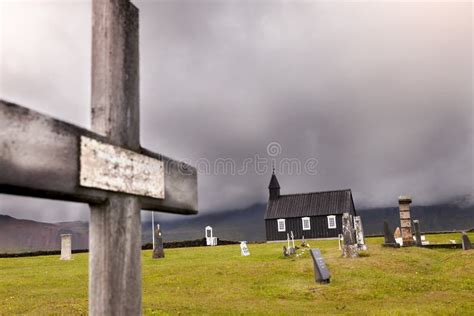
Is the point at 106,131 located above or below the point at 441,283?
above

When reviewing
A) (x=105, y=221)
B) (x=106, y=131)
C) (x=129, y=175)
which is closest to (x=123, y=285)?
(x=105, y=221)

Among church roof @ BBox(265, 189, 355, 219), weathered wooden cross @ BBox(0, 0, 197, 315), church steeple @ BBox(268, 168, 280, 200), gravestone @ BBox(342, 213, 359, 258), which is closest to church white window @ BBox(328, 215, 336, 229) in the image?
church roof @ BBox(265, 189, 355, 219)

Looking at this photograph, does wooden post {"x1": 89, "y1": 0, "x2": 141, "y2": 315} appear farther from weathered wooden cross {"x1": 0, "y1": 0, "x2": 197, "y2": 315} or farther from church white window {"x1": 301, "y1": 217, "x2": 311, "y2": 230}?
church white window {"x1": 301, "y1": 217, "x2": 311, "y2": 230}

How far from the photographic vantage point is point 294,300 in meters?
13.9

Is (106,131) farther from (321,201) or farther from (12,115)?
(321,201)

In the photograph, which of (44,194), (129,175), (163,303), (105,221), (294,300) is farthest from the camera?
(294,300)

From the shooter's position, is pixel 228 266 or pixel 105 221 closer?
pixel 105 221

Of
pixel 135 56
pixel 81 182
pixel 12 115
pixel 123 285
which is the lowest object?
pixel 123 285

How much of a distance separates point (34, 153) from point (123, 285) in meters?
1.14

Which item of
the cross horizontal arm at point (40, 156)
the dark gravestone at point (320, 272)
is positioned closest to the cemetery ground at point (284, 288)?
the dark gravestone at point (320, 272)

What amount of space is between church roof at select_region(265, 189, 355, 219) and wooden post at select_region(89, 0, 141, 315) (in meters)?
50.7

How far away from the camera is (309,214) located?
5391 cm

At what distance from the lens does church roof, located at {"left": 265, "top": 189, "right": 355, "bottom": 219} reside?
53094mm

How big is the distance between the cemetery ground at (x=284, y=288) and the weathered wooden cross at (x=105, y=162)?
9.07 metres
